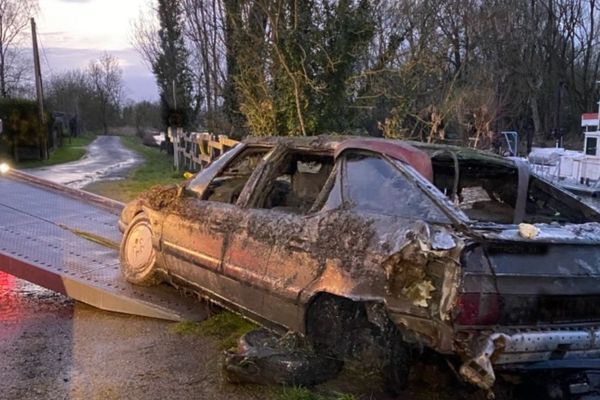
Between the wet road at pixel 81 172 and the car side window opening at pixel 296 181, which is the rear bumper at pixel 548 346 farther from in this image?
the wet road at pixel 81 172

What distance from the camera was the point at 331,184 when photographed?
4016 millimetres

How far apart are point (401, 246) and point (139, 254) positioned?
10.7 ft

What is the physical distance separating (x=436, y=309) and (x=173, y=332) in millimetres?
2624

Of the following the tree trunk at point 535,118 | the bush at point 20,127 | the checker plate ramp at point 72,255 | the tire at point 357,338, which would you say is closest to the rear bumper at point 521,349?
the tire at point 357,338

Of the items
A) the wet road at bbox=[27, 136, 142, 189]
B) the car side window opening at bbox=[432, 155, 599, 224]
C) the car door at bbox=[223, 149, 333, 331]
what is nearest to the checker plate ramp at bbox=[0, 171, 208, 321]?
the car door at bbox=[223, 149, 333, 331]

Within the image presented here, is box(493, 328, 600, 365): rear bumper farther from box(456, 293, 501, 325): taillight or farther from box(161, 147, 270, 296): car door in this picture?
box(161, 147, 270, 296): car door

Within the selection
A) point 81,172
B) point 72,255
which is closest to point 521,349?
point 72,255

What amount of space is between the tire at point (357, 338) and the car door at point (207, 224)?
39.3 inches

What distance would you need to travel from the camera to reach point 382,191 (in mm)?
3723

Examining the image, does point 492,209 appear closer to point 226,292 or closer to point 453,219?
point 453,219

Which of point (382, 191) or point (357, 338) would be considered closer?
point (382, 191)

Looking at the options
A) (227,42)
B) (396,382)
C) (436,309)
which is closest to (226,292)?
(396,382)

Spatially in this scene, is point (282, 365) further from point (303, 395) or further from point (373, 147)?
point (373, 147)

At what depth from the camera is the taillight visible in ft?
10.0
